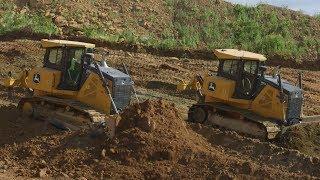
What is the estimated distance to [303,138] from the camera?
46.3 feet

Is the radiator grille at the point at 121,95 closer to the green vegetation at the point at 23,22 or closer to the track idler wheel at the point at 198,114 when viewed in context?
the track idler wheel at the point at 198,114

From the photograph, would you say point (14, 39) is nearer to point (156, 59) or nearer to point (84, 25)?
point (84, 25)

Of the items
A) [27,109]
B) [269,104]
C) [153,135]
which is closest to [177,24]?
[269,104]

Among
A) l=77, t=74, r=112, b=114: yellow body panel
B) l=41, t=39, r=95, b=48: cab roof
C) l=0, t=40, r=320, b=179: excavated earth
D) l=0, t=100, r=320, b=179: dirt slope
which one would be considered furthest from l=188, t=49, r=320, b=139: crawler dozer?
l=41, t=39, r=95, b=48: cab roof

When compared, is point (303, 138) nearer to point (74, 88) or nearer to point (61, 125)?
point (74, 88)

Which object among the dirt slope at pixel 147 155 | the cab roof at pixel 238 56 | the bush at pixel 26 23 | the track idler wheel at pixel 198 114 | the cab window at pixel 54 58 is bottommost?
the dirt slope at pixel 147 155

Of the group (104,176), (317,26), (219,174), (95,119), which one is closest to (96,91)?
(95,119)

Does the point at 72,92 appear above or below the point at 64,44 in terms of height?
below

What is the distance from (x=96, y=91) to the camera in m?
13.7

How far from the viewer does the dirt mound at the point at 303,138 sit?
1383cm

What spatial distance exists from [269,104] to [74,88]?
16.2 feet

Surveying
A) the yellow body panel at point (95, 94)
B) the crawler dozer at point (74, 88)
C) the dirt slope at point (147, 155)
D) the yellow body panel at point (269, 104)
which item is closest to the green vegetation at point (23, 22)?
the crawler dozer at point (74, 88)

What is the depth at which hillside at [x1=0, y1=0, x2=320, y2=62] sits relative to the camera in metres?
30.9

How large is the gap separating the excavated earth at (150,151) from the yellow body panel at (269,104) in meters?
0.61
